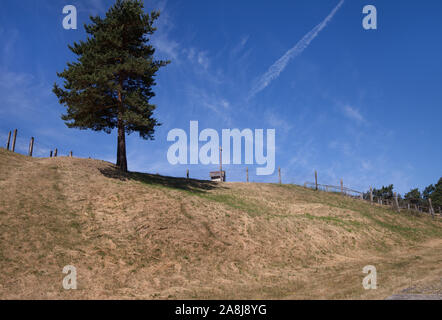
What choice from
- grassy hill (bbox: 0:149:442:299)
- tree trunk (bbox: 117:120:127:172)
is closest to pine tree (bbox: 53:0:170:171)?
tree trunk (bbox: 117:120:127:172)

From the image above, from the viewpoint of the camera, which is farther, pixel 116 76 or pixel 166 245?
pixel 116 76

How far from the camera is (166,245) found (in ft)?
50.8

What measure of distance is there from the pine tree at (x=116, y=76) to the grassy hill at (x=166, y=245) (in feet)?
16.0

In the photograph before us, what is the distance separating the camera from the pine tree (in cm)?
2569

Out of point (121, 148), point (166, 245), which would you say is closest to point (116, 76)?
point (121, 148)

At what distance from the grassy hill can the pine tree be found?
489 cm

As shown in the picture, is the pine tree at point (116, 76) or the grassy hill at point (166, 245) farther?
the pine tree at point (116, 76)

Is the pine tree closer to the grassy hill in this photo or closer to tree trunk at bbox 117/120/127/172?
tree trunk at bbox 117/120/127/172

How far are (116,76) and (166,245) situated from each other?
1976 centimetres

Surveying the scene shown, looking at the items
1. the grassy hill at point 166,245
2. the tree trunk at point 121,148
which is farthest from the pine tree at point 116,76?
the grassy hill at point 166,245

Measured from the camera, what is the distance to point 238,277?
13805mm

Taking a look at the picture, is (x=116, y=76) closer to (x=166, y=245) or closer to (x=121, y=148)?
(x=121, y=148)

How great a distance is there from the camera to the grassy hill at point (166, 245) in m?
11.4

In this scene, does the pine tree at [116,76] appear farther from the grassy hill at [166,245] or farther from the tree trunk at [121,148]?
the grassy hill at [166,245]
